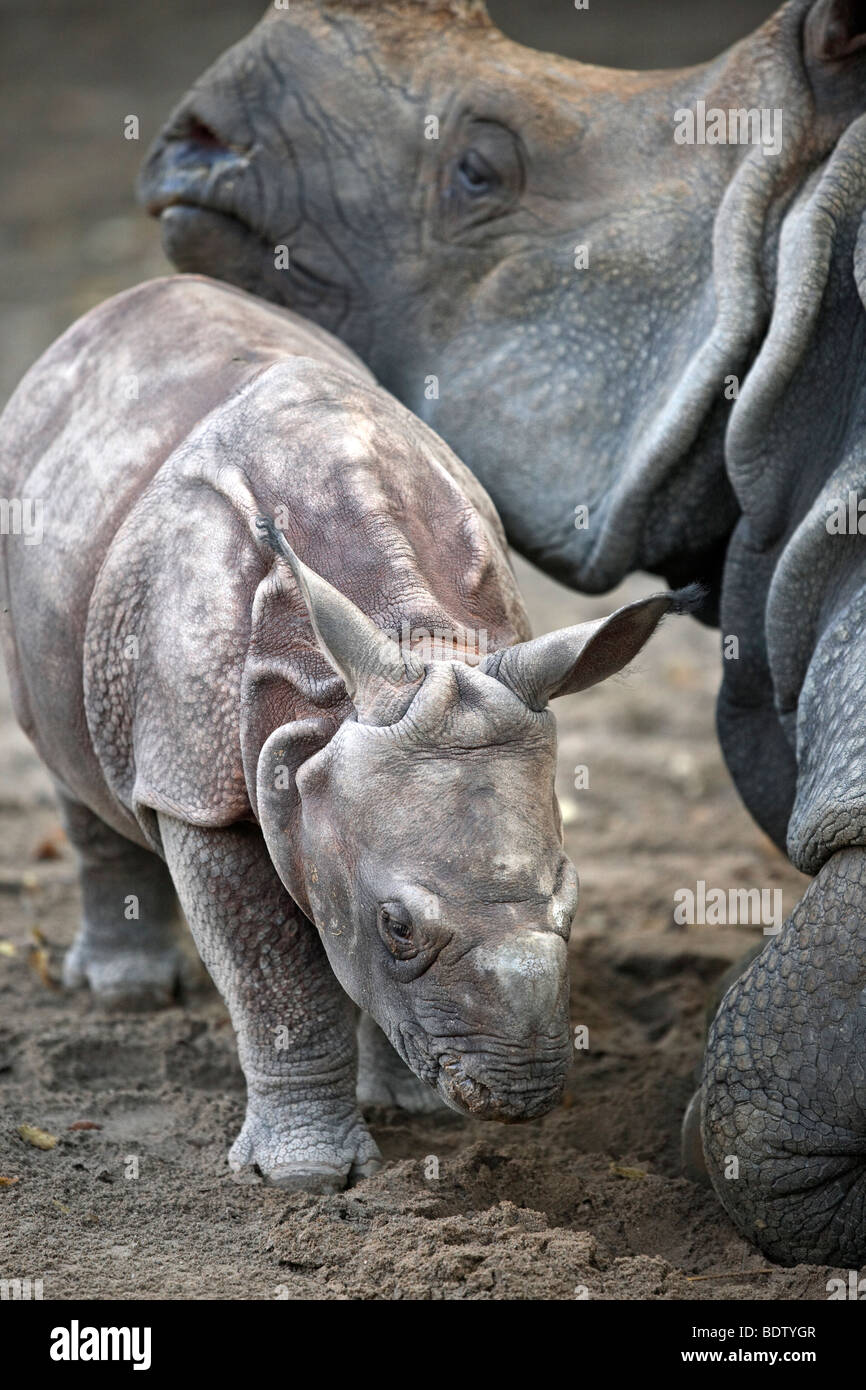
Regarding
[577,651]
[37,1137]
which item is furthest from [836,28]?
[37,1137]

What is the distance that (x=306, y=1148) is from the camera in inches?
151

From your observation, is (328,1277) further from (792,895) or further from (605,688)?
(605,688)

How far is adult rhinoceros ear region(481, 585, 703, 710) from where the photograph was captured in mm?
3266

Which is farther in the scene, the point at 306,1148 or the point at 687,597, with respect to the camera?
the point at 306,1148

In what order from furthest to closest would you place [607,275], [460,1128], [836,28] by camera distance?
[607,275], [836,28], [460,1128]

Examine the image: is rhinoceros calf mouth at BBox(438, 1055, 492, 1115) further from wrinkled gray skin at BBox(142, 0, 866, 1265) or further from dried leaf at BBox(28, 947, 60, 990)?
dried leaf at BBox(28, 947, 60, 990)

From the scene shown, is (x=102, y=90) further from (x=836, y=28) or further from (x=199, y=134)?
(x=836, y=28)

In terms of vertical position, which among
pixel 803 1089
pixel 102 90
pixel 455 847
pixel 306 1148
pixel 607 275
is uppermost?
pixel 102 90

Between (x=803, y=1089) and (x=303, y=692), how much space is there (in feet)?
4.12

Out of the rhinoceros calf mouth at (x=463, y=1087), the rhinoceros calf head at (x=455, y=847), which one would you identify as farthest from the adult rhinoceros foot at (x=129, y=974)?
the rhinoceros calf mouth at (x=463, y=1087)

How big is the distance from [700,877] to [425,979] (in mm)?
3085

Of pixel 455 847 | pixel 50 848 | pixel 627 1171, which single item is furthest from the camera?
pixel 50 848

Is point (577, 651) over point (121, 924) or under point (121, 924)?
over

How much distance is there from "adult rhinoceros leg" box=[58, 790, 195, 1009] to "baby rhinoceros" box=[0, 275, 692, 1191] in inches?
15.6
